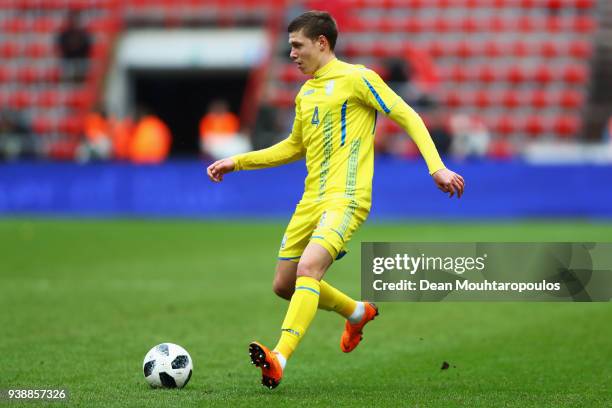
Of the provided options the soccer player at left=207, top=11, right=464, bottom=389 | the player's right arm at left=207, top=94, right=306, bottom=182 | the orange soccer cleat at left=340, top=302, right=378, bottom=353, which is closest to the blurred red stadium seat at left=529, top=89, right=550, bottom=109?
the orange soccer cleat at left=340, top=302, right=378, bottom=353

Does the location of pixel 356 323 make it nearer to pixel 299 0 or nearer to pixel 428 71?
pixel 428 71

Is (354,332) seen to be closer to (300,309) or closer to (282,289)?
(282,289)

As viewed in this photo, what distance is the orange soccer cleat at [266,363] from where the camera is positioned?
5.35 meters

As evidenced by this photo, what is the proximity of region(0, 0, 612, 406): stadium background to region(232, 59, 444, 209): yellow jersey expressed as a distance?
1094 mm

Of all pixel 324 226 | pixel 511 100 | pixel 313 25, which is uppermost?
pixel 313 25

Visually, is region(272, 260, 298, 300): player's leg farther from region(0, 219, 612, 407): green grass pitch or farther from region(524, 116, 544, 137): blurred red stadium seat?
region(524, 116, 544, 137): blurred red stadium seat

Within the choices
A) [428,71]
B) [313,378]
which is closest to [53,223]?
[428,71]

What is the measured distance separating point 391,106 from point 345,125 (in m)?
0.28

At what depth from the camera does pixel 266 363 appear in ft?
17.8

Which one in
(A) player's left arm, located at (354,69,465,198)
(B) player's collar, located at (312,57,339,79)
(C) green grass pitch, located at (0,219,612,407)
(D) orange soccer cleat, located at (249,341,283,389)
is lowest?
(C) green grass pitch, located at (0,219,612,407)

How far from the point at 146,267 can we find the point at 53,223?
6.51 metres

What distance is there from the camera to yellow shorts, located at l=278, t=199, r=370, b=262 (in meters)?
5.80

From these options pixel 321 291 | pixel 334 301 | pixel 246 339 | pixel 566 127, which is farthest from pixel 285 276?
pixel 566 127

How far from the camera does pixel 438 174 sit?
567 centimetres
